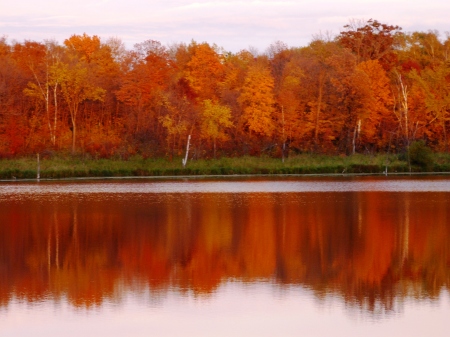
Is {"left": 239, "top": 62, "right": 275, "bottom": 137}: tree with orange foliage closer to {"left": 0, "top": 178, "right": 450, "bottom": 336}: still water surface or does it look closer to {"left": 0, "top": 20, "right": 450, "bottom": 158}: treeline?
{"left": 0, "top": 20, "right": 450, "bottom": 158}: treeline

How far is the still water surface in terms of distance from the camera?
11008 mm

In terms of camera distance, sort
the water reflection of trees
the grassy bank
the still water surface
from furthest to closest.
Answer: the grassy bank, the water reflection of trees, the still water surface

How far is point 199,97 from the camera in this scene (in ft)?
207

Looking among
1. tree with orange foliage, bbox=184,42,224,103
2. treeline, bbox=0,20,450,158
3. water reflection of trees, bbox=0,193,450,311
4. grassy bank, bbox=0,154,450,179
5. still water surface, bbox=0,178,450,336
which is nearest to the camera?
still water surface, bbox=0,178,450,336

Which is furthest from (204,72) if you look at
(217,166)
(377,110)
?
(377,110)

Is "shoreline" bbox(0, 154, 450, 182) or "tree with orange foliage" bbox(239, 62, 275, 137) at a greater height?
"tree with orange foliage" bbox(239, 62, 275, 137)

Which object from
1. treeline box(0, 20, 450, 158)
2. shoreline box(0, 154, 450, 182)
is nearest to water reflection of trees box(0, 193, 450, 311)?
shoreline box(0, 154, 450, 182)

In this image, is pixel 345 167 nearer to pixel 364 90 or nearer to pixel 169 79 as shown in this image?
pixel 364 90

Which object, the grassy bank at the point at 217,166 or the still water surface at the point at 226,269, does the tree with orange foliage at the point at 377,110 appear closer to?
the grassy bank at the point at 217,166

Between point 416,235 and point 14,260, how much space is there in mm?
9797

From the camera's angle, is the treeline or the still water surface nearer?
the still water surface

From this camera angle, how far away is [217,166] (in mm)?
53969

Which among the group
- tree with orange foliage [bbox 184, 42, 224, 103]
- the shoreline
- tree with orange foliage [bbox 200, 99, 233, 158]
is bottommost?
the shoreline

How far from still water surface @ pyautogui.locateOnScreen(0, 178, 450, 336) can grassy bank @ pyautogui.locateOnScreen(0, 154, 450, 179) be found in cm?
2251
